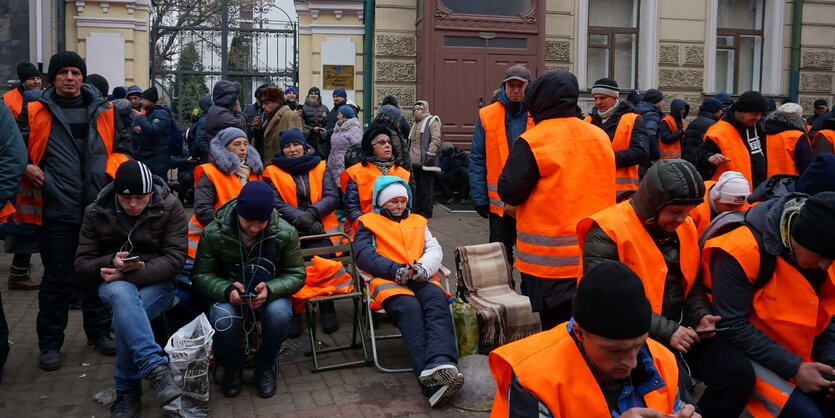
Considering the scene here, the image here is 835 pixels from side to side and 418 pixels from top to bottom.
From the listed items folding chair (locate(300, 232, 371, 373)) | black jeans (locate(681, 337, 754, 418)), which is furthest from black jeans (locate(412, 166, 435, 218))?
black jeans (locate(681, 337, 754, 418))

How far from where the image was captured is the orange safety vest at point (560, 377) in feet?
7.42

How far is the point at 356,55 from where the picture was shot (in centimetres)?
1447

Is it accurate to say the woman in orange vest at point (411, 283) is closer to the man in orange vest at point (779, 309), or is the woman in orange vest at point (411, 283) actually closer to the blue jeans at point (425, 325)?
the blue jeans at point (425, 325)

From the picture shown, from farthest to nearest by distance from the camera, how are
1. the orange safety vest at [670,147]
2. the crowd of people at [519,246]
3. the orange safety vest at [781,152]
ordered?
the orange safety vest at [670,147], the orange safety vest at [781,152], the crowd of people at [519,246]

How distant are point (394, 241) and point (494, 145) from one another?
3.51 ft

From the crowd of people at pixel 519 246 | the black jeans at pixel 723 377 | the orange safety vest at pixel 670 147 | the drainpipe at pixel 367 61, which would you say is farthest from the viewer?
the drainpipe at pixel 367 61

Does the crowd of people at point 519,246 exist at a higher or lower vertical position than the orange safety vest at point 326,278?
higher

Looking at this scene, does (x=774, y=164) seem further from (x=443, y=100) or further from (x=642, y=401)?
(x=443, y=100)

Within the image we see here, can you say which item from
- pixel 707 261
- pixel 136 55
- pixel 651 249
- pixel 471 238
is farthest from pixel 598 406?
pixel 136 55

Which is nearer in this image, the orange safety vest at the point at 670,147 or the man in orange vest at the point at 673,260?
the man in orange vest at the point at 673,260

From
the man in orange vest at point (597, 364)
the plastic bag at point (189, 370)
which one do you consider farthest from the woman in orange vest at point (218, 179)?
the man in orange vest at point (597, 364)

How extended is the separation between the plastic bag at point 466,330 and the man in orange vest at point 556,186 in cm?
88

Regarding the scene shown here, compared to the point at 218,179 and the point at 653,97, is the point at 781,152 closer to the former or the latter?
the point at 653,97

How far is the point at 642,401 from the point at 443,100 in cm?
1174
